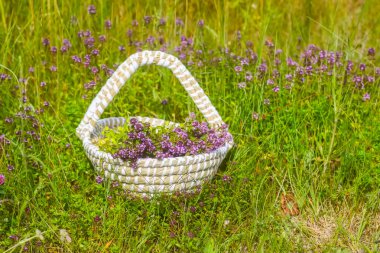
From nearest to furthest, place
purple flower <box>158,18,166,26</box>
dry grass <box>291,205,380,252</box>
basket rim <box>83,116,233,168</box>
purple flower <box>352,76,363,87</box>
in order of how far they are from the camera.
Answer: basket rim <box>83,116,233,168</box> < dry grass <box>291,205,380,252</box> < purple flower <box>352,76,363,87</box> < purple flower <box>158,18,166,26</box>

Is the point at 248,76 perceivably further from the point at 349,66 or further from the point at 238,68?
the point at 349,66

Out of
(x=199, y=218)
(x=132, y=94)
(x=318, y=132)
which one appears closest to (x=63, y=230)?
(x=199, y=218)

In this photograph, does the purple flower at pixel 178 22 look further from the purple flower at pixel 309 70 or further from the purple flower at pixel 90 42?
the purple flower at pixel 309 70

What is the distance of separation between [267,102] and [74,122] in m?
1.00

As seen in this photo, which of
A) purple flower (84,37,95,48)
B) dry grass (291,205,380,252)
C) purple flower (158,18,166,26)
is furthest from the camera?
purple flower (158,18,166,26)

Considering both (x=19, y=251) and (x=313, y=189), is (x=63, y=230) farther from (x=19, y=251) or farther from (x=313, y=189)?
(x=313, y=189)

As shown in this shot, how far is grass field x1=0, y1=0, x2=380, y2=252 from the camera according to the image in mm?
2672

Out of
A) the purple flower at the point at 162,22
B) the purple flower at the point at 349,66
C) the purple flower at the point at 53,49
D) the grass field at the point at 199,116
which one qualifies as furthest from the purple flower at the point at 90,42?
the purple flower at the point at 349,66

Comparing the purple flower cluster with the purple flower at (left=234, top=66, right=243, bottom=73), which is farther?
the purple flower at (left=234, top=66, right=243, bottom=73)

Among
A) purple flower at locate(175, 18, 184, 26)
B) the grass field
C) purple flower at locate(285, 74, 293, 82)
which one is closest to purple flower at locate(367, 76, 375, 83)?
the grass field

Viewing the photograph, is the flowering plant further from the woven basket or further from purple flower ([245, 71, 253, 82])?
purple flower ([245, 71, 253, 82])

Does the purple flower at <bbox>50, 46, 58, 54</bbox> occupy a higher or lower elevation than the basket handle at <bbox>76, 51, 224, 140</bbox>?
lower

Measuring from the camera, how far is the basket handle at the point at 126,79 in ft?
9.25

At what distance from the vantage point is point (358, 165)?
10.1 ft
